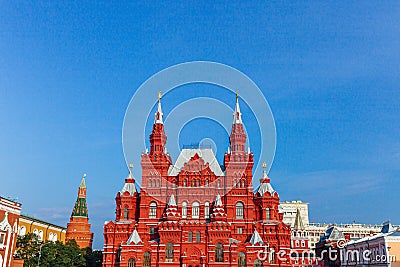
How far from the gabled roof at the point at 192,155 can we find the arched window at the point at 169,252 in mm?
11839

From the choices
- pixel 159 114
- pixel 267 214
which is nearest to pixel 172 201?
pixel 267 214

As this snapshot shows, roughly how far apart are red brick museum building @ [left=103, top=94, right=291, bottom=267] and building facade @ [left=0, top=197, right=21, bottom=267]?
12531 mm

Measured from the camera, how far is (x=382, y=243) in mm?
51469

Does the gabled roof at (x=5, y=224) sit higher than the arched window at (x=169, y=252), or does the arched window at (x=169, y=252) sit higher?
the gabled roof at (x=5, y=224)

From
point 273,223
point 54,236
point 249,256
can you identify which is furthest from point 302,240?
point 54,236

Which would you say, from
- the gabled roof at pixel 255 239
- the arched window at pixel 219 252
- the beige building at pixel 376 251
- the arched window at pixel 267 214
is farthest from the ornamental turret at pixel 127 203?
the beige building at pixel 376 251

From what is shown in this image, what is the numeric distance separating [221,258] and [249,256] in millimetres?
3781

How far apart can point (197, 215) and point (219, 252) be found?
691 cm

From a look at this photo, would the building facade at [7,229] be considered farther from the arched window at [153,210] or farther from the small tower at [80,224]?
the small tower at [80,224]

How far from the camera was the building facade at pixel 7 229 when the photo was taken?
50.0 metres

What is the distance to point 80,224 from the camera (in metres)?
86.2

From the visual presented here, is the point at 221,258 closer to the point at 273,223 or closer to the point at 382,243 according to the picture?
the point at 273,223

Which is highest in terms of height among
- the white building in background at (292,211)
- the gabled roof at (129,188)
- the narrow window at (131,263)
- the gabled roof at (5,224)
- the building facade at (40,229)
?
the white building in background at (292,211)

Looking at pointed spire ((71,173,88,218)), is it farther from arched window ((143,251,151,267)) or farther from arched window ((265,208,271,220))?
arched window ((265,208,271,220))
